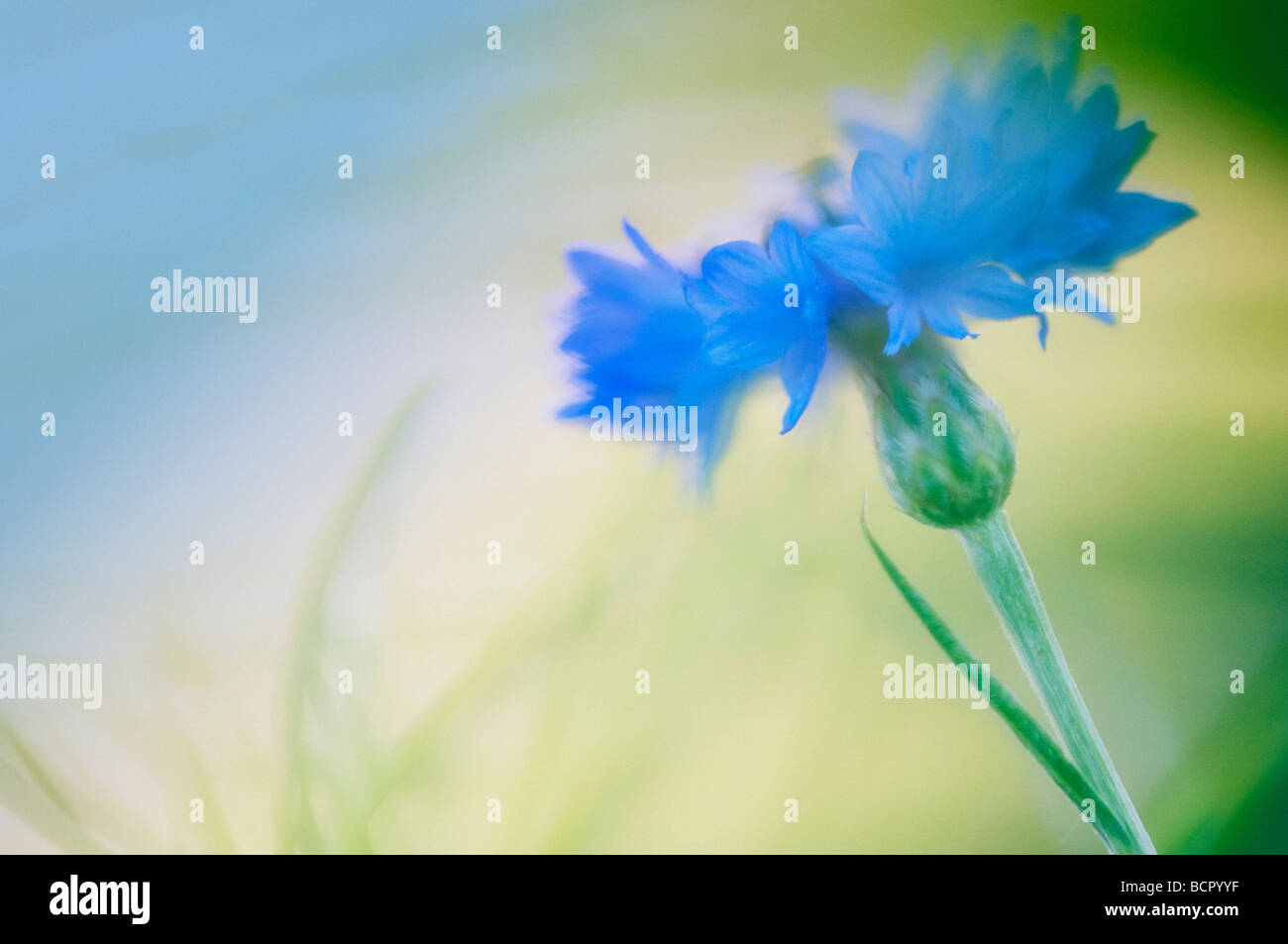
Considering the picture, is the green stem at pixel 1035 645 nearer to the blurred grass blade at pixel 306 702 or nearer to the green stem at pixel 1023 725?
the green stem at pixel 1023 725

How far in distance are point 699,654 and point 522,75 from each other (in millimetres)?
771

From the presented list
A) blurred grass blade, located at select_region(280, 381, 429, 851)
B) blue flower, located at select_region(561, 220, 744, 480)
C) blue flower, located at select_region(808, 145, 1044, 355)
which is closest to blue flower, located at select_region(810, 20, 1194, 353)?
blue flower, located at select_region(808, 145, 1044, 355)

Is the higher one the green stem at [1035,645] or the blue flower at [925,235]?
the blue flower at [925,235]

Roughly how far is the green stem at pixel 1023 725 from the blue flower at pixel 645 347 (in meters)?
0.23

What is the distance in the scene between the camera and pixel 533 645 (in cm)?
124

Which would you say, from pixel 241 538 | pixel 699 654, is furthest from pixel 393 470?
pixel 699 654

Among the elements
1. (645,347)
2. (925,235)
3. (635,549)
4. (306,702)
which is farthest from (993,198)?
(306,702)

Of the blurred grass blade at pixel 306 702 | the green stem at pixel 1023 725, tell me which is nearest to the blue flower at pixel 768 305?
the green stem at pixel 1023 725

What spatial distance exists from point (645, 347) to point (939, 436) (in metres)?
0.37

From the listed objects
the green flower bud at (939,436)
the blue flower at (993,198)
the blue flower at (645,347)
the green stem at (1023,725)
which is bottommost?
the green stem at (1023,725)

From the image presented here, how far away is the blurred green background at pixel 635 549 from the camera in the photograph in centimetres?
123

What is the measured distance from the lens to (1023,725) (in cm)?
122

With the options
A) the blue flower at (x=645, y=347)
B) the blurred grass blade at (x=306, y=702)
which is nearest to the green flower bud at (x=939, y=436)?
the blue flower at (x=645, y=347)

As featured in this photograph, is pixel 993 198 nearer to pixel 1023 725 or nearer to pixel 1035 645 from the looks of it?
pixel 1035 645
